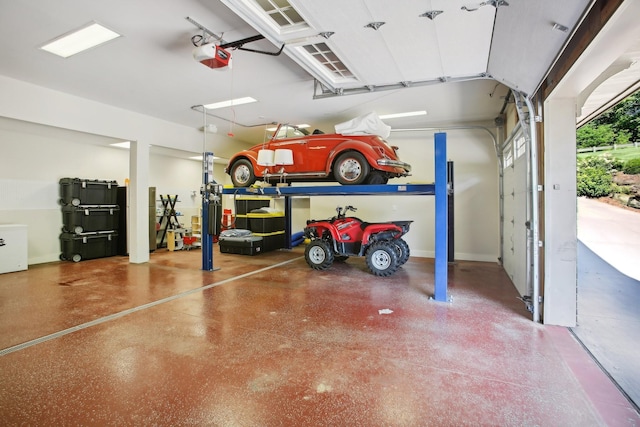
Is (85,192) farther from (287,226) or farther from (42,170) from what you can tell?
(287,226)

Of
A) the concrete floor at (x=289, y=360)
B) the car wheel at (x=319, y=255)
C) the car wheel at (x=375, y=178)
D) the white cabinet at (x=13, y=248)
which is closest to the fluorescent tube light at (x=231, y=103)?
the car wheel at (x=375, y=178)

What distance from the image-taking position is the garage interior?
80.7 inches

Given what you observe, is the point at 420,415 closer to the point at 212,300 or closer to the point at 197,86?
the point at 212,300

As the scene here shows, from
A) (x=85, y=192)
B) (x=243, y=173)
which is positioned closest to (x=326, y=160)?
(x=243, y=173)

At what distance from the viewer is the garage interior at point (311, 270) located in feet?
6.73

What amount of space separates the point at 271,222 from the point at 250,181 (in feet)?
8.10

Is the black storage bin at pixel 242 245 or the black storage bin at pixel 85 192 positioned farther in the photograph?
the black storage bin at pixel 242 245

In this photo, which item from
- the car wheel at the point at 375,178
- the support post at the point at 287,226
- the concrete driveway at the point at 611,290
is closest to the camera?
the concrete driveway at the point at 611,290

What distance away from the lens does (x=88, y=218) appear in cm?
718

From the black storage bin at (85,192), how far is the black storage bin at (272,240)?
12.3ft

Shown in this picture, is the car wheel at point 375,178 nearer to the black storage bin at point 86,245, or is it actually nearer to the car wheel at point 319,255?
the car wheel at point 319,255

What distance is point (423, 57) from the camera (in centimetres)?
378

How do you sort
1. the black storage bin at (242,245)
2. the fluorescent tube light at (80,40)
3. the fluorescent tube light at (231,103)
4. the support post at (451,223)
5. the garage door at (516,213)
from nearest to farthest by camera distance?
the fluorescent tube light at (80,40), the garage door at (516,213), the fluorescent tube light at (231,103), the support post at (451,223), the black storage bin at (242,245)

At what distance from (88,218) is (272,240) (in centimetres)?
437
